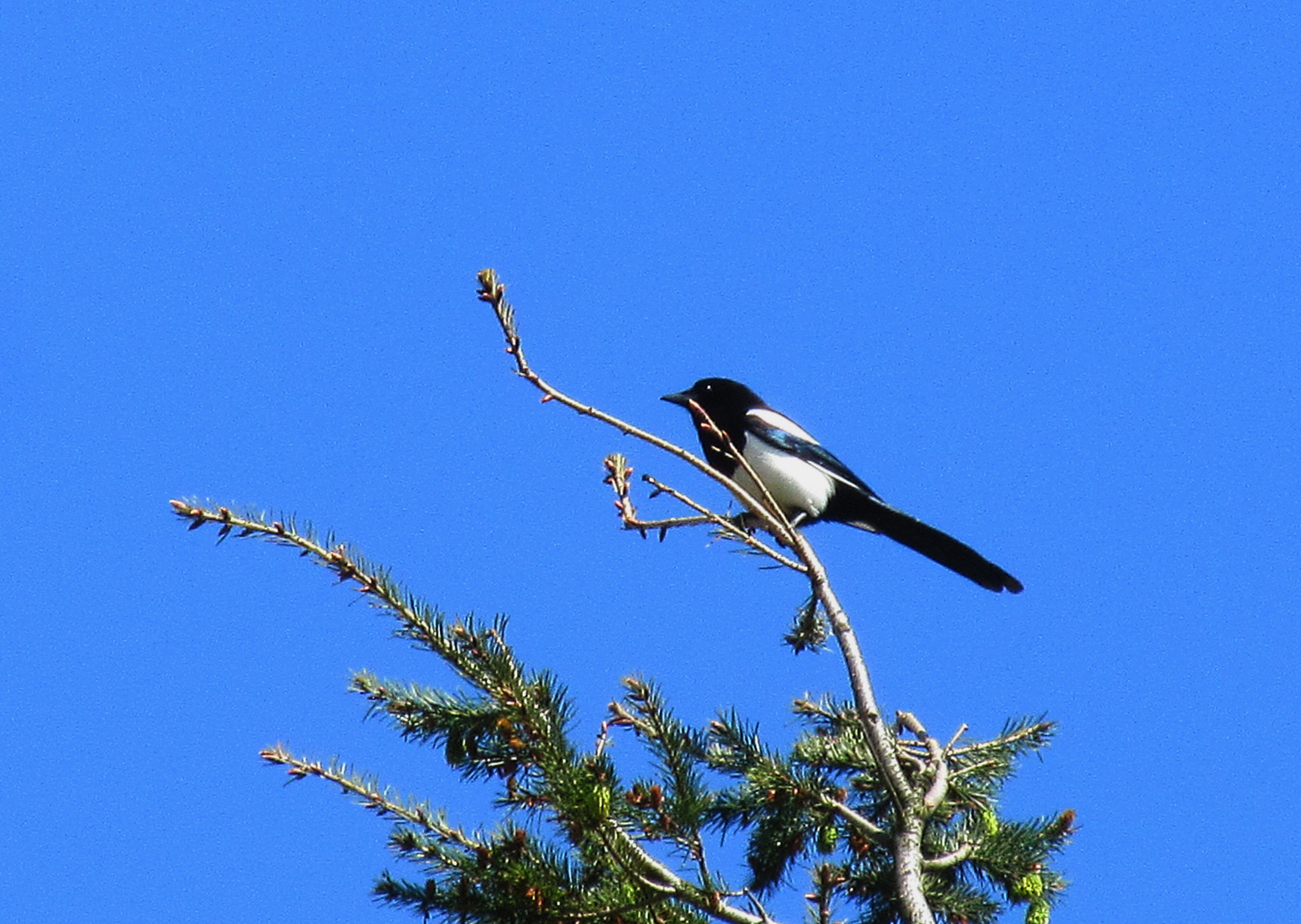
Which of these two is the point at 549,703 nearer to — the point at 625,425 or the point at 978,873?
the point at 625,425

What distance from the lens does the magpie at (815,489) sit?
17.5 feet

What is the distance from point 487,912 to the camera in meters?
2.44

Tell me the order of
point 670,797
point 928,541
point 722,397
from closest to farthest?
point 670,797
point 928,541
point 722,397

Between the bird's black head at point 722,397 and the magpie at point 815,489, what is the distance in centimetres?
14

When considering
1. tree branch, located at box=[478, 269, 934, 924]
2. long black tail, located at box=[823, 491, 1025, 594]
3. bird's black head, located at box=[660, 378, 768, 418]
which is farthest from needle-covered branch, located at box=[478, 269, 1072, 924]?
bird's black head, located at box=[660, 378, 768, 418]

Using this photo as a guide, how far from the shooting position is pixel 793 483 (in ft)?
18.6

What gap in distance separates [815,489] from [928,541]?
49 centimetres

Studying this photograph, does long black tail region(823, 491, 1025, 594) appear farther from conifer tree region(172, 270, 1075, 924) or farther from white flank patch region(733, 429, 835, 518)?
conifer tree region(172, 270, 1075, 924)

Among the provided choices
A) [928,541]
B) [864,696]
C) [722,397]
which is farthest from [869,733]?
[722,397]

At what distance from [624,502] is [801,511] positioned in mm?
2622

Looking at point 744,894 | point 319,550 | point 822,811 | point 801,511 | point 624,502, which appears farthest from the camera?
point 801,511

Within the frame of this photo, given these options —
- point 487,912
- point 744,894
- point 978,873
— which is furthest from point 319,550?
point 978,873

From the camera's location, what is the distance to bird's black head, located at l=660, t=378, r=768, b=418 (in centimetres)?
624

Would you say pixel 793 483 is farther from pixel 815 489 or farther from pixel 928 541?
pixel 928 541
